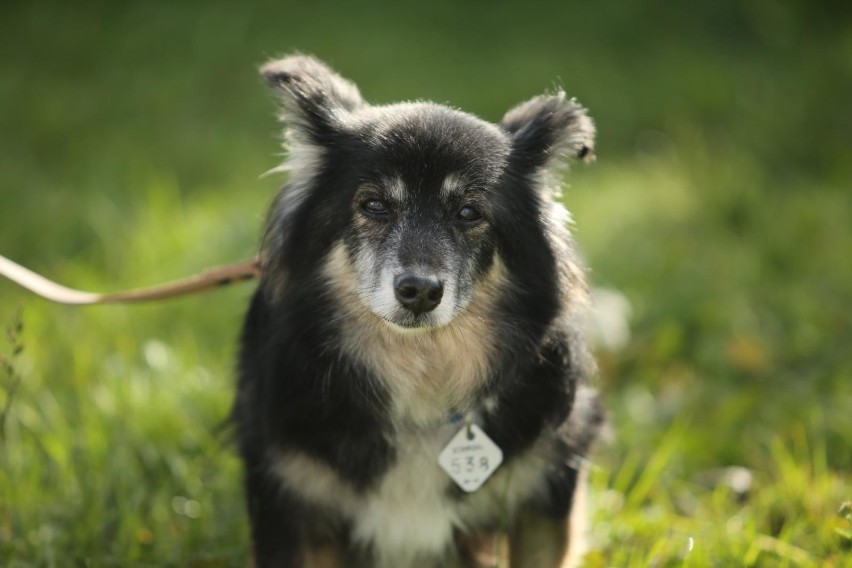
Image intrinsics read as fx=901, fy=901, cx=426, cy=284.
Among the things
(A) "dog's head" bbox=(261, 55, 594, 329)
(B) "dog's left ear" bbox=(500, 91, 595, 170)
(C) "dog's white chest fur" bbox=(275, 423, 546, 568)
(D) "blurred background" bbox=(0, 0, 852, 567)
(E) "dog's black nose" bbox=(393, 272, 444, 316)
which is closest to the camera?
(E) "dog's black nose" bbox=(393, 272, 444, 316)

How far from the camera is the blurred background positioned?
134 inches

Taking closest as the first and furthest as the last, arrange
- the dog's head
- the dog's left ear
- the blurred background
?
the dog's head, the dog's left ear, the blurred background

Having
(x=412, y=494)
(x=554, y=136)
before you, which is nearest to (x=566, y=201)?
(x=554, y=136)

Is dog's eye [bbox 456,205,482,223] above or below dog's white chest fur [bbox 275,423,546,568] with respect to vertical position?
above

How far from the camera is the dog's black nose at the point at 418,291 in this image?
257 centimetres

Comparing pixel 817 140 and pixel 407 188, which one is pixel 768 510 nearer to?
pixel 407 188

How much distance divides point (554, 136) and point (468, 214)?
40 centimetres

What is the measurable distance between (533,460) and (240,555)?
113cm

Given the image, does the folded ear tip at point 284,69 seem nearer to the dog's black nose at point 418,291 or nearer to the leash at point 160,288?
the leash at point 160,288

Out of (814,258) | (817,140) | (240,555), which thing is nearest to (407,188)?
(240,555)

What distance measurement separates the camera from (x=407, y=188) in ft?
9.04

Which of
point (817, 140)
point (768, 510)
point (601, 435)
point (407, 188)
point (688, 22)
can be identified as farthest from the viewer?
point (688, 22)

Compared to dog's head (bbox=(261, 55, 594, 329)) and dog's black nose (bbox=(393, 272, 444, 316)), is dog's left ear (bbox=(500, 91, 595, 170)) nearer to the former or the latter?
dog's head (bbox=(261, 55, 594, 329))

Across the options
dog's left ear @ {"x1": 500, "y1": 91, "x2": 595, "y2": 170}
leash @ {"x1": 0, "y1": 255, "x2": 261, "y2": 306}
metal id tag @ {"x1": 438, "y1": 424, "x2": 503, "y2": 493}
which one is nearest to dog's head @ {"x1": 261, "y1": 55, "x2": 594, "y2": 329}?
dog's left ear @ {"x1": 500, "y1": 91, "x2": 595, "y2": 170}
